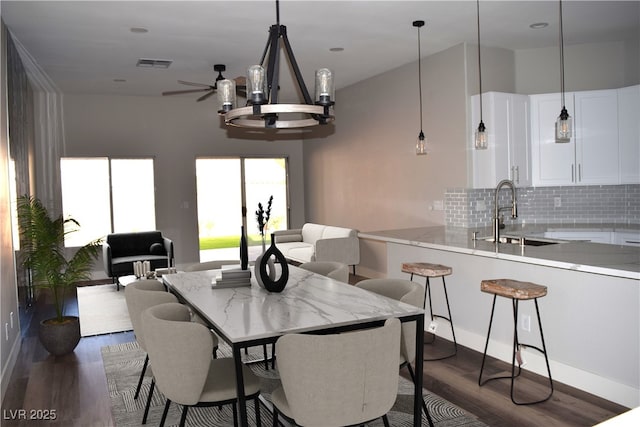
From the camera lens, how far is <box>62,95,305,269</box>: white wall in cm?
890

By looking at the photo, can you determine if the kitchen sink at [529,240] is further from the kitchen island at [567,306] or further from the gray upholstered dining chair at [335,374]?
the gray upholstered dining chair at [335,374]

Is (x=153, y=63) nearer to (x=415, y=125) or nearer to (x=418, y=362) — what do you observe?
(x=415, y=125)

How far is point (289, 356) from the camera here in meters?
2.31

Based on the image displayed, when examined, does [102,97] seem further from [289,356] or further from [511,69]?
[289,356]

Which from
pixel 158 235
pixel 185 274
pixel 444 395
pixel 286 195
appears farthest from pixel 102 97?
pixel 444 395

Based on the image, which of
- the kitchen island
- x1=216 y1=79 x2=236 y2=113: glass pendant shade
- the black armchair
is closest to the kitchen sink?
the kitchen island

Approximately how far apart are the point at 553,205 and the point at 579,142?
89 centimetres

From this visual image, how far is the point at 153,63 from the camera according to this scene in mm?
6863

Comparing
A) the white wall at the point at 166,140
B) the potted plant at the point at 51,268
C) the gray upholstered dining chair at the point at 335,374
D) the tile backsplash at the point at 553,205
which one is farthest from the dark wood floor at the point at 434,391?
the white wall at the point at 166,140

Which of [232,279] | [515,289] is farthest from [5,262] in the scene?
[515,289]

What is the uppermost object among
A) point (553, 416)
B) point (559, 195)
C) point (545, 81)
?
point (545, 81)

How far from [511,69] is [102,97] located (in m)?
6.48

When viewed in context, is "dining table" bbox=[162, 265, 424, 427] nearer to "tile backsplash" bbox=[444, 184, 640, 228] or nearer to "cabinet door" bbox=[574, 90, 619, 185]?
"tile backsplash" bbox=[444, 184, 640, 228]

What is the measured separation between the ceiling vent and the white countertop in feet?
11.7
